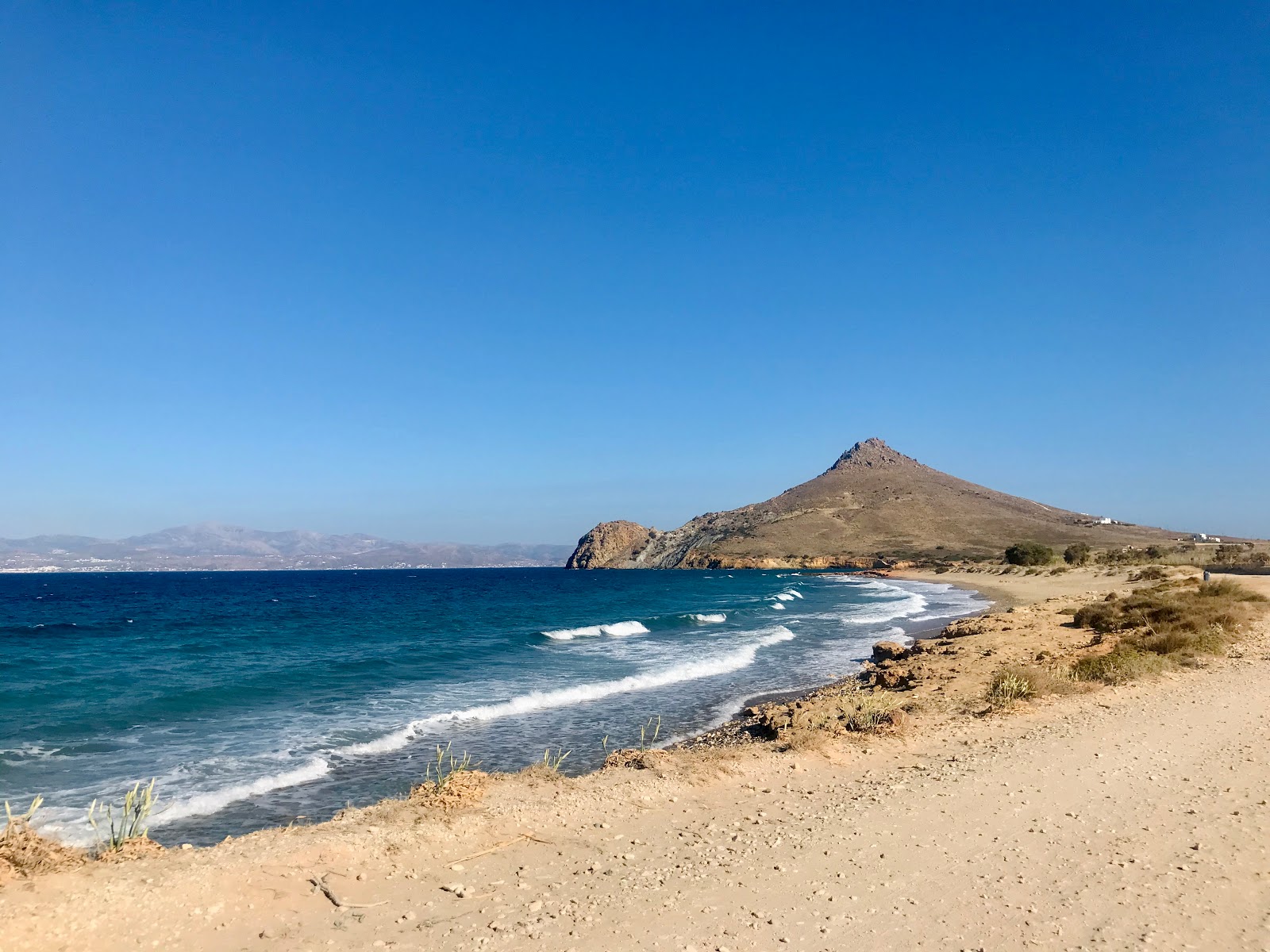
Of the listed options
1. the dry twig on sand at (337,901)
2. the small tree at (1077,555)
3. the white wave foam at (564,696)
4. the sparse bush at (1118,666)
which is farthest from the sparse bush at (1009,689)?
the small tree at (1077,555)

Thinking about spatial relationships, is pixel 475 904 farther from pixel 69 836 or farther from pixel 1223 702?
pixel 1223 702

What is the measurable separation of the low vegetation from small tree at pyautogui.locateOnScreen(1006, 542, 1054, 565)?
4957 centimetres

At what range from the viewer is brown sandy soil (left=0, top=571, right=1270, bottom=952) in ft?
18.2

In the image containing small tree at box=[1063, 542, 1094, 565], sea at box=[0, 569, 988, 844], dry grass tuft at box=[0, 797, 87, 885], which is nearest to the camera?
dry grass tuft at box=[0, 797, 87, 885]

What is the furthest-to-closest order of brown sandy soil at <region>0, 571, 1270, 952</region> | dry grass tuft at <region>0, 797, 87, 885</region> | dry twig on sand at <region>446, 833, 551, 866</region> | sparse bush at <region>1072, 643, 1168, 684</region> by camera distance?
sparse bush at <region>1072, 643, 1168, 684</region>
dry twig on sand at <region>446, 833, 551, 866</region>
dry grass tuft at <region>0, 797, 87, 885</region>
brown sandy soil at <region>0, 571, 1270, 952</region>

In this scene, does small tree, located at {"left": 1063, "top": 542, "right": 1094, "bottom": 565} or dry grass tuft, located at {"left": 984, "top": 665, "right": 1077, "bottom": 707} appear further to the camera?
small tree, located at {"left": 1063, "top": 542, "right": 1094, "bottom": 565}

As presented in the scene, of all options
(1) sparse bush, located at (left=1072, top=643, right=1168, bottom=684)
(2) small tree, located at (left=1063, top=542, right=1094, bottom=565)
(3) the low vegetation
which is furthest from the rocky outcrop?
Answer: (1) sparse bush, located at (left=1072, top=643, right=1168, bottom=684)

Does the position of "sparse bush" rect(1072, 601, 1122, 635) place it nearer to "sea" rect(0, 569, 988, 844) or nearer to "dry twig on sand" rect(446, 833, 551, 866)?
"sea" rect(0, 569, 988, 844)

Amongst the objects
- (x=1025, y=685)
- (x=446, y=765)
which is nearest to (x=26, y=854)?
(x=446, y=765)

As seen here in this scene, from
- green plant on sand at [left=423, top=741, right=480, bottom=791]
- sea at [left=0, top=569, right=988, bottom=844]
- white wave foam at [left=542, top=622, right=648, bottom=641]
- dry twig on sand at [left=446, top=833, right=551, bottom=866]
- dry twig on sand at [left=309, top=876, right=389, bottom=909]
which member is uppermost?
dry twig on sand at [left=309, top=876, right=389, bottom=909]

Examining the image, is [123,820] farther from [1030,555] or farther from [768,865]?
[1030,555]

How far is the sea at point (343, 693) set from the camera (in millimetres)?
11188

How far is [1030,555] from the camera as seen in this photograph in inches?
3029

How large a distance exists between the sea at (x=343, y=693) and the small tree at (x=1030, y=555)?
40.1 meters
